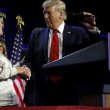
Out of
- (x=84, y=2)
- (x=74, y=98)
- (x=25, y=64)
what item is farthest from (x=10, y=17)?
(x=74, y=98)

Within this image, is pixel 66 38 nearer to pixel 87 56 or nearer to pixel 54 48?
pixel 54 48

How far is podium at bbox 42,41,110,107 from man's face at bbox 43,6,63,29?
457 millimetres

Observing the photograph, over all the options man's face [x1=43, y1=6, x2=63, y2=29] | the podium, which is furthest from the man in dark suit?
the podium

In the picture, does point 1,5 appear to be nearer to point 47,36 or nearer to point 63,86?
point 47,36

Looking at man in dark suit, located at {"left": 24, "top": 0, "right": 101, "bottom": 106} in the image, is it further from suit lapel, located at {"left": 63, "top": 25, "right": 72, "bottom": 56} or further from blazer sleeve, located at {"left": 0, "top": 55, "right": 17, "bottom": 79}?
blazer sleeve, located at {"left": 0, "top": 55, "right": 17, "bottom": 79}

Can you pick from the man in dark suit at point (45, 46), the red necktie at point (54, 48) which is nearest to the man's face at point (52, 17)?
the man in dark suit at point (45, 46)

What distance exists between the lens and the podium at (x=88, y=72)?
837 mm

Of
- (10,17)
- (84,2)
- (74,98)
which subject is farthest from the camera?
(10,17)

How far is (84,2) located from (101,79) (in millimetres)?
2404

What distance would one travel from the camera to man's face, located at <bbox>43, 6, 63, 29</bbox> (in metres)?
1.34

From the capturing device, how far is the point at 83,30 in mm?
1277

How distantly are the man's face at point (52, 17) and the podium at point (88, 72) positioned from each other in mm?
457

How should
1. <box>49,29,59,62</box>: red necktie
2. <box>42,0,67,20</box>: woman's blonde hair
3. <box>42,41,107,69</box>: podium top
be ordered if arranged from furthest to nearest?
<box>42,0,67,20</box>: woman's blonde hair, <box>49,29,59,62</box>: red necktie, <box>42,41,107,69</box>: podium top

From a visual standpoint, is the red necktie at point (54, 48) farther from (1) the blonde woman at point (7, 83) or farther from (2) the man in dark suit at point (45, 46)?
(1) the blonde woman at point (7, 83)
